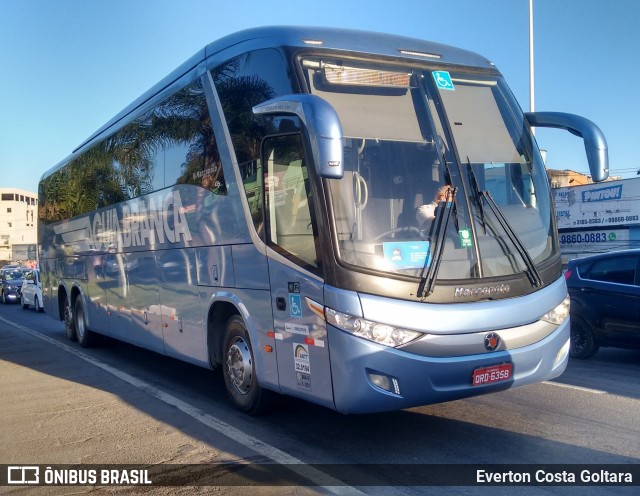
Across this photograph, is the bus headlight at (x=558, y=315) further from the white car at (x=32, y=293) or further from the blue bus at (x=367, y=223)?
the white car at (x=32, y=293)

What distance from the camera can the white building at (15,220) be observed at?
298 ft

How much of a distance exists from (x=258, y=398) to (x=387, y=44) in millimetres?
3816

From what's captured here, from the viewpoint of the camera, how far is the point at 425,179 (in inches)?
228

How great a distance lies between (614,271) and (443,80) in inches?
216

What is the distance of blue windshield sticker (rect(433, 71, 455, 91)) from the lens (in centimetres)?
627

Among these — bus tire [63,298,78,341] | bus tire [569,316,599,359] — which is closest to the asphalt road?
bus tire [569,316,599,359]

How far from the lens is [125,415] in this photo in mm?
7539

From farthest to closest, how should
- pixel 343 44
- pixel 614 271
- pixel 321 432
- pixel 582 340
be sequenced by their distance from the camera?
pixel 582 340 → pixel 614 271 → pixel 321 432 → pixel 343 44

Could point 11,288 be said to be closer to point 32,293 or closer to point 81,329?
point 32,293

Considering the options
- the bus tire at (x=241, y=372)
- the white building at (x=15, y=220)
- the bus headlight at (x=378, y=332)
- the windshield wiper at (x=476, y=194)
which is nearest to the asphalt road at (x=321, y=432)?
the bus tire at (x=241, y=372)

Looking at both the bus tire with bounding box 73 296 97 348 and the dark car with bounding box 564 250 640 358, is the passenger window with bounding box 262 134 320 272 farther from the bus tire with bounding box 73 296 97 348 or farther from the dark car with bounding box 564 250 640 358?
the bus tire with bounding box 73 296 97 348

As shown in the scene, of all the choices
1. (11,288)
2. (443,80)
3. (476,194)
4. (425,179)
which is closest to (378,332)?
(425,179)

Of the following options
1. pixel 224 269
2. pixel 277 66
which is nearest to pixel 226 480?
pixel 224 269

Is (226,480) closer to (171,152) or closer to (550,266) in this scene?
(550,266)
